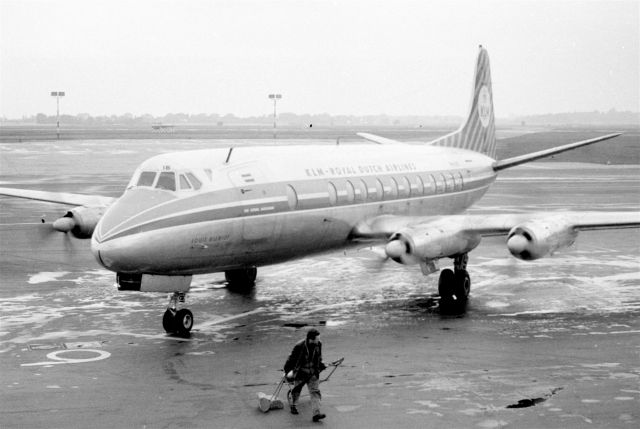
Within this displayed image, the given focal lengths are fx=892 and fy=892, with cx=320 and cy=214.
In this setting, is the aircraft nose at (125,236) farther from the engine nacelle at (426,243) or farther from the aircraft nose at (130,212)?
the engine nacelle at (426,243)

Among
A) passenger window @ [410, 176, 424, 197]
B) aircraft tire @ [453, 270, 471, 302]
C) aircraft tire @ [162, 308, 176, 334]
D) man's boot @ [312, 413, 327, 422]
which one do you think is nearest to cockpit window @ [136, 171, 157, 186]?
aircraft tire @ [162, 308, 176, 334]

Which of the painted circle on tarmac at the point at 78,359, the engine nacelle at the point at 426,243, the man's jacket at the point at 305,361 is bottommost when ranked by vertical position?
the painted circle on tarmac at the point at 78,359

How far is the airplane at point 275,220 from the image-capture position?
1864cm

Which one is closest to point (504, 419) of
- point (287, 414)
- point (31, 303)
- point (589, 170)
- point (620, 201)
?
point (287, 414)

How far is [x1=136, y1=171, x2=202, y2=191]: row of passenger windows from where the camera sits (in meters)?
19.4

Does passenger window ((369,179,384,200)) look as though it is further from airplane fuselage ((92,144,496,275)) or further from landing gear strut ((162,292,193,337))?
landing gear strut ((162,292,193,337))

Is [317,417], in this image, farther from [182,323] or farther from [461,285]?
[461,285]

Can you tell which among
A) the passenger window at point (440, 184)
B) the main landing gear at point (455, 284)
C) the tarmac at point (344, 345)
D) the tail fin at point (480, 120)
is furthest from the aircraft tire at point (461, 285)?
the tail fin at point (480, 120)

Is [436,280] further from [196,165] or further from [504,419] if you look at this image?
[504,419]

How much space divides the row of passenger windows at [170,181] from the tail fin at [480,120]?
13742mm

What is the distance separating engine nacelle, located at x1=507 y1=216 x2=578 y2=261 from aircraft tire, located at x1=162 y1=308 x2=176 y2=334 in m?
7.67

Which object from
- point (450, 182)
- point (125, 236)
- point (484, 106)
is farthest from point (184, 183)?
point (484, 106)

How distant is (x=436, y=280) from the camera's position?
2609 cm

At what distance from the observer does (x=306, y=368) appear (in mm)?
13875
